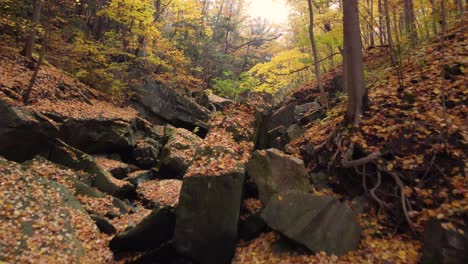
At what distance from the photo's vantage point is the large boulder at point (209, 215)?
6.87 m

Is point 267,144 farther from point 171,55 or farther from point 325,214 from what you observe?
point 171,55

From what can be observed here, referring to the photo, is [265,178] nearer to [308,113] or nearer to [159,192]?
[159,192]

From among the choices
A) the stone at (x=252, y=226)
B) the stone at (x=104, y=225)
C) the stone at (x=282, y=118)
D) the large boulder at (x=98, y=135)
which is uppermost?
the large boulder at (x=98, y=135)

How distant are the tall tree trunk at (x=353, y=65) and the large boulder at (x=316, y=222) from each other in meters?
2.73

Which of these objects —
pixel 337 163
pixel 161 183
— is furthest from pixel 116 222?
pixel 337 163

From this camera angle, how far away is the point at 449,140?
6051 millimetres

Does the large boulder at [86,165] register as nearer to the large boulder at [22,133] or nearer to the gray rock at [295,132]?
the large boulder at [22,133]

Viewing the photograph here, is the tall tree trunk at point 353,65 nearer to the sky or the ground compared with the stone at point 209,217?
nearer to the sky

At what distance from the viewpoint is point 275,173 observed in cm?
748

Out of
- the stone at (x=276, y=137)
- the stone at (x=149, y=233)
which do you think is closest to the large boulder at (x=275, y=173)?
the stone at (x=149, y=233)

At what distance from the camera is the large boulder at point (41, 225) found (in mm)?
5883

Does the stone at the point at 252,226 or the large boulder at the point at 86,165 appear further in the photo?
the large boulder at the point at 86,165

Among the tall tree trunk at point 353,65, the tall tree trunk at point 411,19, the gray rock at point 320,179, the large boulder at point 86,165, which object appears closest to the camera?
the gray rock at point 320,179

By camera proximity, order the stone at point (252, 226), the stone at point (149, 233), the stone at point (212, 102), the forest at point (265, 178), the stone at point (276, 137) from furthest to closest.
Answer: the stone at point (212, 102)
the stone at point (276, 137)
the stone at point (149, 233)
the stone at point (252, 226)
the forest at point (265, 178)
